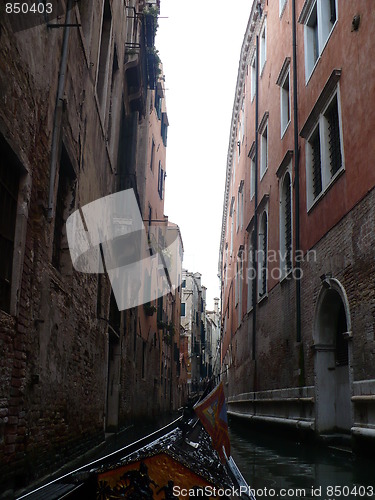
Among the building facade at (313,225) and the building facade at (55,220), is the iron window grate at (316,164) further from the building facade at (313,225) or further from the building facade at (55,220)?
the building facade at (55,220)

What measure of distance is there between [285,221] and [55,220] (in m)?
7.16

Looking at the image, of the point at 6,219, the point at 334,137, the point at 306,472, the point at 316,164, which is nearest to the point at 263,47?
the point at 316,164

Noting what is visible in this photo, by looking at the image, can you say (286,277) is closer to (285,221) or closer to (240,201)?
(285,221)

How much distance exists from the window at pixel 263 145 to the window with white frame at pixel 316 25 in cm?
431

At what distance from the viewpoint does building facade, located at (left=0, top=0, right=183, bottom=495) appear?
4.50 meters

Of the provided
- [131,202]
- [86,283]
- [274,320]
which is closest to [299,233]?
[274,320]

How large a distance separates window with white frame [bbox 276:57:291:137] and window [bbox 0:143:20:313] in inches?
357

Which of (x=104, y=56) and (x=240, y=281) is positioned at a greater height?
(x=104, y=56)

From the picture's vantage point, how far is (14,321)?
4.51 metres

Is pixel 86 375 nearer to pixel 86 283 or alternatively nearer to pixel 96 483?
pixel 86 283

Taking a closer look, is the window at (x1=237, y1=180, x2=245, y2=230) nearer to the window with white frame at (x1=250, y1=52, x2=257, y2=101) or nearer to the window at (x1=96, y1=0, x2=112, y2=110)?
the window with white frame at (x1=250, y1=52, x2=257, y2=101)

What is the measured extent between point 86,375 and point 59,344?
1.78 metres

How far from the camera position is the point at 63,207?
672 cm

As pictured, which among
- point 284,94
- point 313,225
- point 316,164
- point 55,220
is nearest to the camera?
point 55,220
